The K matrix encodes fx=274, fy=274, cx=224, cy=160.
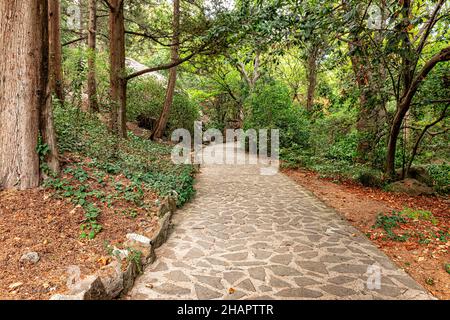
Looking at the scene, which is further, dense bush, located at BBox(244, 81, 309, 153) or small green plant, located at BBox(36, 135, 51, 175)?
dense bush, located at BBox(244, 81, 309, 153)

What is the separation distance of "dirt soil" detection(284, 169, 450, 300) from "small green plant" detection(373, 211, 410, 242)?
3.7 inches

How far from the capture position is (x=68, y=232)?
3.90m

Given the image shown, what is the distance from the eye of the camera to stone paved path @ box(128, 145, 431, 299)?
3.38 m

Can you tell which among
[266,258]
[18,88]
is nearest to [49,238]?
[18,88]

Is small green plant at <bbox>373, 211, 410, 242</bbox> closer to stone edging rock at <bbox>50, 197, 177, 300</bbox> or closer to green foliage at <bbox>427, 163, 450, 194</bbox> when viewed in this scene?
stone edging rock at <bbox>50, 197, 177, 300</bbox>

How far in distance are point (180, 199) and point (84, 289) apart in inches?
157

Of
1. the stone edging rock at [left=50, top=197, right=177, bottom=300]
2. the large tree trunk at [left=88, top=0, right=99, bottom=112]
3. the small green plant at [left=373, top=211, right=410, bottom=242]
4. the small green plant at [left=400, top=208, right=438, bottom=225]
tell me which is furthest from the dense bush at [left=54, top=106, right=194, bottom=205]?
the small green plant at [left=400, top=208, right=438, bottom=225]

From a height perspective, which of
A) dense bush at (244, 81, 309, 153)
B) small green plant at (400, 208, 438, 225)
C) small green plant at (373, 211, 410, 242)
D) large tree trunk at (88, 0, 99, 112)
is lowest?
small green plant at (373, 211, 410, 242)

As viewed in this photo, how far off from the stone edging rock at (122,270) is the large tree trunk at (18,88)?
6.83 ft

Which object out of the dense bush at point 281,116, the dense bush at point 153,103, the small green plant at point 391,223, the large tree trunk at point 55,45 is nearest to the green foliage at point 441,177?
the small green plant at point 391,223

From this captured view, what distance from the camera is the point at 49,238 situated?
12.0ft

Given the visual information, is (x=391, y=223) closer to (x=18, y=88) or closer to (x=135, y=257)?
(x=135, y=257)
